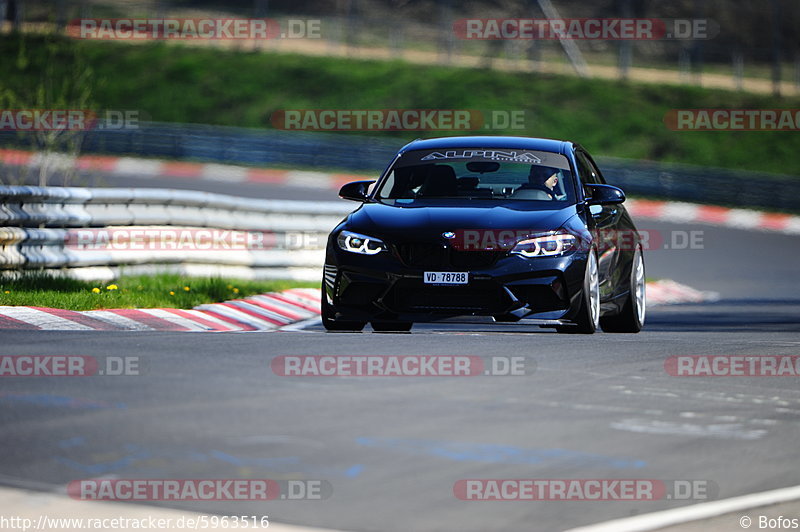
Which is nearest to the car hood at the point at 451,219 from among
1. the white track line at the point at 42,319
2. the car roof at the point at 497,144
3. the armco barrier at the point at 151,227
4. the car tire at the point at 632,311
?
the car roof at the point at 497,144

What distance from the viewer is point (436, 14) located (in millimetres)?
→ 74875

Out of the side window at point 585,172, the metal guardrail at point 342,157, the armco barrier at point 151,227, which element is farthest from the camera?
the metal guardrail at point 342,157

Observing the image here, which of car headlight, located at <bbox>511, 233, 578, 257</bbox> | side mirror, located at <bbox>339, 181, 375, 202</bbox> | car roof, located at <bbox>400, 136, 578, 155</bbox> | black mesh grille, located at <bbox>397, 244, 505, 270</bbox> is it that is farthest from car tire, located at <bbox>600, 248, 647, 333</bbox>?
side mirror, located at <bbox>339, 181, 375, 202</bbox>

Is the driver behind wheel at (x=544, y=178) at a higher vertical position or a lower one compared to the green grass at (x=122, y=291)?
higher

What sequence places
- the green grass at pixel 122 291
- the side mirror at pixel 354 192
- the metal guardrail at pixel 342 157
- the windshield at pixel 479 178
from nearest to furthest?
the side mirror at pixel 354 192 < the windshield at pixel 479 178 < the green grass at pixel 122 291 < the metal guardrail at pixel 342 157

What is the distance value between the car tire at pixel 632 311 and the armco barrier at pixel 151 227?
5.01 metres

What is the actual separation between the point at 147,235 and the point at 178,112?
2978cm

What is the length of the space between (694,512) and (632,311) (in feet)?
21.8

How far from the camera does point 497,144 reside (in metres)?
11.9

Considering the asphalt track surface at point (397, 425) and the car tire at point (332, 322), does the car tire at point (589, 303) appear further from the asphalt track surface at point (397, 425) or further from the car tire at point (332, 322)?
the car tire at point (332, 322)

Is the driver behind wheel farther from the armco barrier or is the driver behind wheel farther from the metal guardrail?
the metal guardrail

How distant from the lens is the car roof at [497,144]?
1188 cm

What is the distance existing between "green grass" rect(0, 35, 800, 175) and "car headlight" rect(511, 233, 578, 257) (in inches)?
1284

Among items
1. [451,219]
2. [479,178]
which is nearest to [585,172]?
[479,178]
